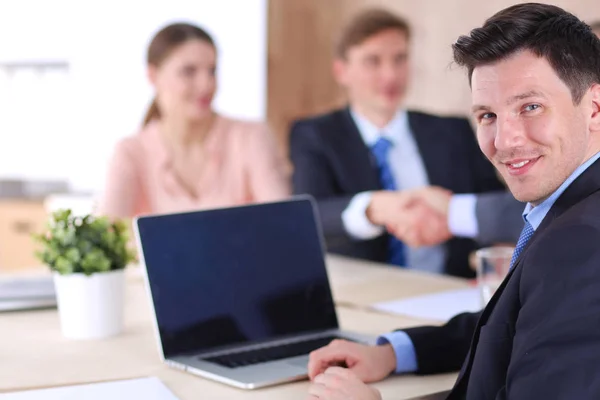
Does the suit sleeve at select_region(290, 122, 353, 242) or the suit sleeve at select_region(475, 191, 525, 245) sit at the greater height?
the suit sleeve at select_region(290, 122, 353, 242)

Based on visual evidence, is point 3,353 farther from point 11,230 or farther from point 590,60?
point 11,230

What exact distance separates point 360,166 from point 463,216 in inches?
17.1

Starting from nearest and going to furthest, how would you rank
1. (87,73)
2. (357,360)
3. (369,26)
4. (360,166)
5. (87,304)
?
(357,360) → (87,304) → (360,166) → (369,26) → (87,73)

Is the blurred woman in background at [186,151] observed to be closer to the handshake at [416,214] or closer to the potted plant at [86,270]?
the handshake at [416,214]

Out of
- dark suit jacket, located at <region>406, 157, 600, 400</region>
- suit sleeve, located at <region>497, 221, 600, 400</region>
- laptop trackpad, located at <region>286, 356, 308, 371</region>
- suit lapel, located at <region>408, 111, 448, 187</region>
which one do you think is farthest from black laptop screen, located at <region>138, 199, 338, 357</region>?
suit lapel, located at <region>408, 111, 448, 187</region>

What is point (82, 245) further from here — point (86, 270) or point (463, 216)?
point (463, 216)

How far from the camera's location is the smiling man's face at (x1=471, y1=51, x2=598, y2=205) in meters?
1.03

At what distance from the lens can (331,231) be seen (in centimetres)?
266

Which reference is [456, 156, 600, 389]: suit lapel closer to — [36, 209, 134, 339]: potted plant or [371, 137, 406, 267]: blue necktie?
[36, 209, 134, 339]: potted plant

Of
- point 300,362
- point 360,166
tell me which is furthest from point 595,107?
point 360,166

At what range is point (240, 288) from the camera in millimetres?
1517

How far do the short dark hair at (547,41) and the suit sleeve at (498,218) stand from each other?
1300 mm

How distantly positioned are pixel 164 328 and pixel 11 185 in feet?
11.2

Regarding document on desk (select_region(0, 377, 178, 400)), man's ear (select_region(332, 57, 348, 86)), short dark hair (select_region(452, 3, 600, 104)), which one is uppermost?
man's ear (select_region(332, 57, 348, 86))
